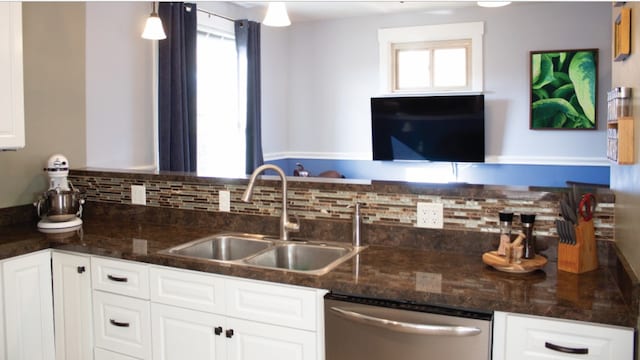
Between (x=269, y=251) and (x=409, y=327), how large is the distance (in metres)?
0.79

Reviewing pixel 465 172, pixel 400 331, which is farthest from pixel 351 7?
pixel 400 331

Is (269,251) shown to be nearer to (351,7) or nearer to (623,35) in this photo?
(623,35)

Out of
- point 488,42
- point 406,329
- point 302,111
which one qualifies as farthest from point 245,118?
point 406,329

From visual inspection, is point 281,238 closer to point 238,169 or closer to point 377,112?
point 238,169

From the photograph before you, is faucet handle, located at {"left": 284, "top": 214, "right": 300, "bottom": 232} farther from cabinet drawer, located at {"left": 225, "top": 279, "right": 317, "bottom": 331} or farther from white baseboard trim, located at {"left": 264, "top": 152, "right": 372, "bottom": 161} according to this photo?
white baseboard trim, located at {"left": 264, "top": 152, "right": 372, "bottom": 161}

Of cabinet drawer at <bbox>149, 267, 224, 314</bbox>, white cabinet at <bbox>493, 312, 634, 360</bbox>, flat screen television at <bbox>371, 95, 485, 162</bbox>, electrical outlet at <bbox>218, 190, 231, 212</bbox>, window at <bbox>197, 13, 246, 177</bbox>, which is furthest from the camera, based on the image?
flat screen television at <bbox>371, 95, 485, 162</bbox>

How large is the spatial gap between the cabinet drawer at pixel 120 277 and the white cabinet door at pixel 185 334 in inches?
3.9

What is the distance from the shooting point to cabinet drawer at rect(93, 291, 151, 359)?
7.11 ft

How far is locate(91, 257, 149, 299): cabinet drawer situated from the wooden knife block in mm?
1530

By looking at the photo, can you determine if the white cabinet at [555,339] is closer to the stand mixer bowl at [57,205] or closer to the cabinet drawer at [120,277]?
the cabinet drawer at [120,277]

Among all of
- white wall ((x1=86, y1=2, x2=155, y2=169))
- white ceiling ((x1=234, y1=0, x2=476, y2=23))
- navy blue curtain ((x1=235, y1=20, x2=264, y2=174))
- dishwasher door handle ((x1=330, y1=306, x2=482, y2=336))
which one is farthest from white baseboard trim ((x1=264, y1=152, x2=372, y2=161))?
dishwasher door handle ((x1=330, y1=306, x2=482, y2=336))

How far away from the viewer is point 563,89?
17.9ft

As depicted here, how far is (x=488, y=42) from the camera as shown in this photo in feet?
18.9

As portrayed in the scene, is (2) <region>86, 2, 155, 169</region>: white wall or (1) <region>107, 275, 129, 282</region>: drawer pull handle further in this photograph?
(2) <region>86, 2, 155, 169</region>: white wall
